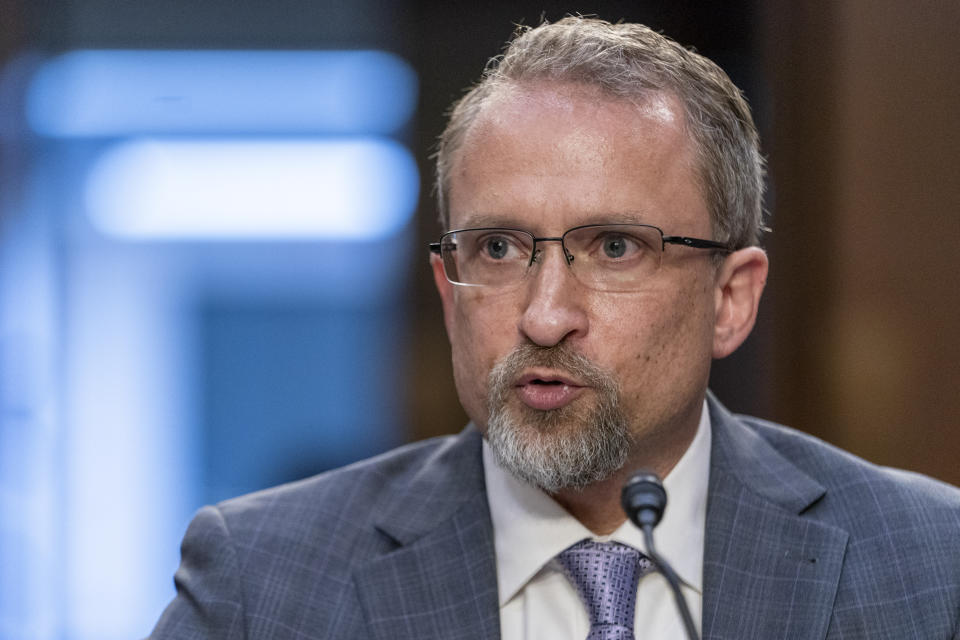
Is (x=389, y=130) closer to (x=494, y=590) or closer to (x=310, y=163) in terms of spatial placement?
(x=310, y=163)

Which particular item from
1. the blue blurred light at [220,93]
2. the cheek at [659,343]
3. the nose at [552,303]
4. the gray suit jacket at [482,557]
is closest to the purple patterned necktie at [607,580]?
the gray suit jacket at [482,557]

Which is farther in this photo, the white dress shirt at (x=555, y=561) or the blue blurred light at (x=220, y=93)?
the blue blurred light at (x=220, y=93)

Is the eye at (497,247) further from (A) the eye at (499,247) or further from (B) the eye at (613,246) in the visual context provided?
(B) the eye at (613,246)

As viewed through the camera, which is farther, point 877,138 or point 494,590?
point 877,138

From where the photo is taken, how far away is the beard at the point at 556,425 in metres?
1.61

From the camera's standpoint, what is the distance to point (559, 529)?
5.82ft

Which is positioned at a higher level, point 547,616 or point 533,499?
point 533,499

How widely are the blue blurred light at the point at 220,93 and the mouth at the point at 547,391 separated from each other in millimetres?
2353

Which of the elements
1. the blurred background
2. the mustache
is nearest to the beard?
the mustache

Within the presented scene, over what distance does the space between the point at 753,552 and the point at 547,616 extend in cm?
35

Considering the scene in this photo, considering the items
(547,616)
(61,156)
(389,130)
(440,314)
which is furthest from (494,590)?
(61,156)

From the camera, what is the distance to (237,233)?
151 inches

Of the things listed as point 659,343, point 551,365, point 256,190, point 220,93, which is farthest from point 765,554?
point 220,93

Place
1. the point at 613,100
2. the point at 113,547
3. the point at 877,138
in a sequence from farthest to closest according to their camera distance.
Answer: the point at 113,547 < the point at 877,138 < the point at 613,100
